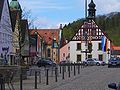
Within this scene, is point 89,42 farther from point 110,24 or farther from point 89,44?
point 110,24

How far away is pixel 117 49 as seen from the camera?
5945 inches

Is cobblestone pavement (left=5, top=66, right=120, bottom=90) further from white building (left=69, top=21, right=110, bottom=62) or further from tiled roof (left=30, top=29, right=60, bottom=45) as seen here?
tiled roof (left=30, top=29, right=60, bottom=45)

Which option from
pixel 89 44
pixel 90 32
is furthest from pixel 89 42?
pixel 90 32

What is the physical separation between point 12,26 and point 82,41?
135 feet

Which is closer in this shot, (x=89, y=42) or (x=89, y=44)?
(x=89, y=44)

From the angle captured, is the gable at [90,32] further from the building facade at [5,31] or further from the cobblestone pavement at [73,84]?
the cobblestone pavement at [73,84]

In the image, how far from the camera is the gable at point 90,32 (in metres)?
122

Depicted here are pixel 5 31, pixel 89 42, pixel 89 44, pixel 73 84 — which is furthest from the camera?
pixel 89 42

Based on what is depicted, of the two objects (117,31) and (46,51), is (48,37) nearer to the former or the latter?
(46,51)

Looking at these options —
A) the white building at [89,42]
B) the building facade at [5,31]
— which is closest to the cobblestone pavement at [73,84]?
the building facade at [5,31]

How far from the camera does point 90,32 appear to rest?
123m

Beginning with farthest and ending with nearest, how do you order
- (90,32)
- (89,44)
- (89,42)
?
1. (89,42)
2. (90,32)
3. (89,44)

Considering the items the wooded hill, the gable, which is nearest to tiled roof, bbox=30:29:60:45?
the wooded hill

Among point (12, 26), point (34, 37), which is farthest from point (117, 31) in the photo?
point (12, 26)
